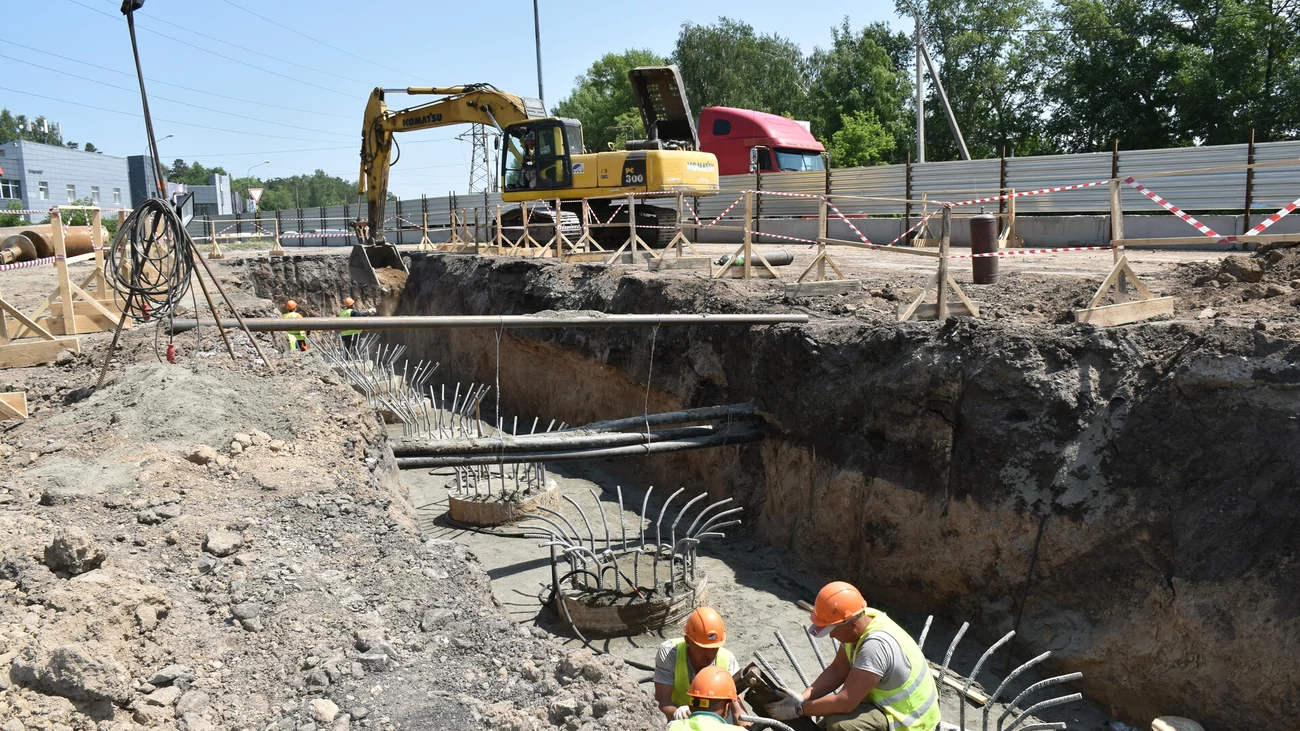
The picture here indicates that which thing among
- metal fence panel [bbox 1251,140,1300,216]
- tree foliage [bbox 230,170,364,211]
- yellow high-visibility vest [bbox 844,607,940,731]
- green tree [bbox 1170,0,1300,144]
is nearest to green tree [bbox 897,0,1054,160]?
green tree [bbox 1170,0,1300,144]

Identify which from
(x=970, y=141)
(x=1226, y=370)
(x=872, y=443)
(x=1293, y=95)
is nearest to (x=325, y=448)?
(x=872, y=443)

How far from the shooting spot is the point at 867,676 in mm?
4625

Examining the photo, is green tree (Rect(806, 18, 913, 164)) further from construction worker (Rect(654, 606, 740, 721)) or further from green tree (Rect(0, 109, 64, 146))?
green tree (Rect(0, 109, 64, 146))

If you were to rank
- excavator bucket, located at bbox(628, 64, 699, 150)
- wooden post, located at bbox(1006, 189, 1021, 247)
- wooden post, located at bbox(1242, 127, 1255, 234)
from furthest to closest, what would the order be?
excavator bucket, located at bbox(628, 64, 699, 150) → wooden post, located at bbox(1242, 127, 1255, 234) → wooden post, located at bbox(1006, 189, 1021, 247)

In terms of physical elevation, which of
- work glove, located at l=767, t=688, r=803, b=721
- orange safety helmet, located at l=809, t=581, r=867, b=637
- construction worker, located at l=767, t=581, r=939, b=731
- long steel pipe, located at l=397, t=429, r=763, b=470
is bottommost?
work glove, located at l=767, t=688, r=803, b=721

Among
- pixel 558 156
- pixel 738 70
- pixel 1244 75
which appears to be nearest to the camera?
pixel 558 156

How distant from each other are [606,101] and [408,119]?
35.2 metres

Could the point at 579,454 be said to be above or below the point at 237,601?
below

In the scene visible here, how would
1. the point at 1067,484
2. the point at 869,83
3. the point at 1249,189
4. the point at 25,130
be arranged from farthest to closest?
the point at 25,130
the point at 869,83
the point at 1249,189
the point at 1067,484

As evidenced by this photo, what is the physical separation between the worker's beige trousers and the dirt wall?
2.68 metres

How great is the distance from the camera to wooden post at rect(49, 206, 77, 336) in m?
9.81

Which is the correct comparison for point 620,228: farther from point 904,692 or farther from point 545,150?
point 904,692

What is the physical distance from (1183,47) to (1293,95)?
401 centimetres

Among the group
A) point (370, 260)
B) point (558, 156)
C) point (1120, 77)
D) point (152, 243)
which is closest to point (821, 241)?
point (152, 243)
